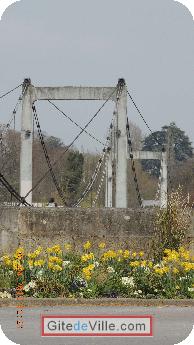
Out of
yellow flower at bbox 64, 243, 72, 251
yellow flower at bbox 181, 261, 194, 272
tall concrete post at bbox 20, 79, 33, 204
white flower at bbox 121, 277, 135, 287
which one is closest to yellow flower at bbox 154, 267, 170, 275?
yellow flower at bbox 181, 261, 194, 272

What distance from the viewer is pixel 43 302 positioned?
1034cm

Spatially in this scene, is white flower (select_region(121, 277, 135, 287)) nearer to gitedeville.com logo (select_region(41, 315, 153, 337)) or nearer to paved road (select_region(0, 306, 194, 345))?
paved road (select_region(0, 306, 194, 345))

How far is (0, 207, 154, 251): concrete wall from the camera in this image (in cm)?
1403

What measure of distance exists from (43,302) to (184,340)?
3.11 metres

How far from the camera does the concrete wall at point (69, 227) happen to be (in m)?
14.0

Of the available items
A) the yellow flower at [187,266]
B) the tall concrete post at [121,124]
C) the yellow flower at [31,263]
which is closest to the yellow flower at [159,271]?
the yellow flower at [187,266]

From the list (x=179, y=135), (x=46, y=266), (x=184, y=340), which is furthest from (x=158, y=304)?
(x=179, y=135)

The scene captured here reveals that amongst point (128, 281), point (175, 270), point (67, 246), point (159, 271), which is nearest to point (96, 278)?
point (128, 281)

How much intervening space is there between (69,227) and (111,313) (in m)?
4.66

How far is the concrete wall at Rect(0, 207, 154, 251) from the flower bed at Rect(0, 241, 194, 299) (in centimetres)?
208

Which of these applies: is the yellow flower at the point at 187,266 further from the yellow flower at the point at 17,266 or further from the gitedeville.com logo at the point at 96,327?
the gitedeville.com logo at the point at 96,327

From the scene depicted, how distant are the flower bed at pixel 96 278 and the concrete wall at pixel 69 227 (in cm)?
208

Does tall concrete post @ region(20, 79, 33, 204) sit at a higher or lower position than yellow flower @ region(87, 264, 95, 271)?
higher

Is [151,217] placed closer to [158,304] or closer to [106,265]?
[106,265]
